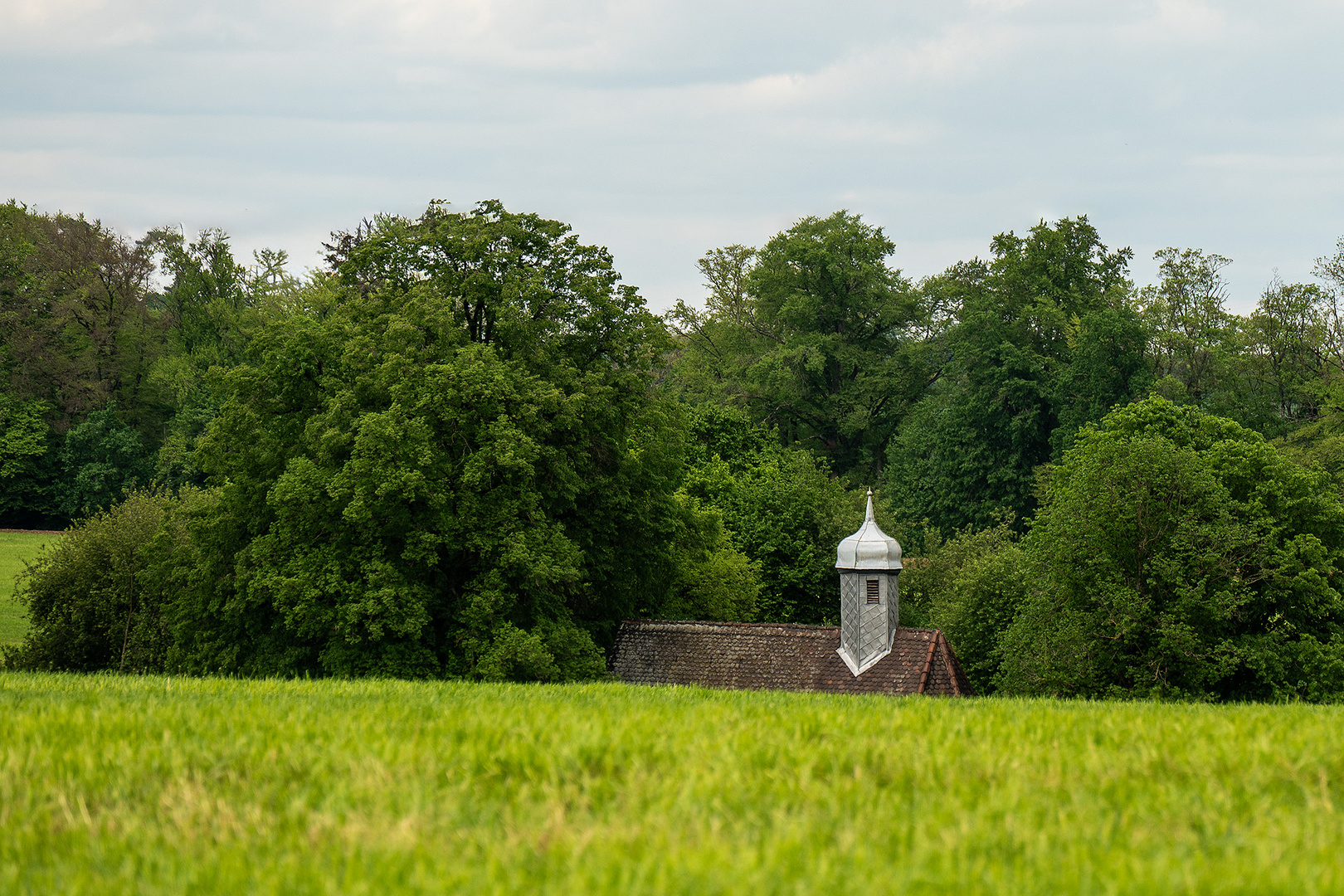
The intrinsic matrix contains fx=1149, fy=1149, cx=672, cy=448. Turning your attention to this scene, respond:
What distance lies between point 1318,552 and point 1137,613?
5.46 m

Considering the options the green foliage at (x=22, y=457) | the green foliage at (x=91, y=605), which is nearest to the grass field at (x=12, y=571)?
the green foliage at (x=91, y=605)

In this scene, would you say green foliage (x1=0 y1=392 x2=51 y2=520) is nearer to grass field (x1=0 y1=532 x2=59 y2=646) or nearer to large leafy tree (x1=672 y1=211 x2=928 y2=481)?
grass field (x1=0 y1=532 x2=59 y2=646)

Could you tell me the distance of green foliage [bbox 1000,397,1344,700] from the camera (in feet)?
89.2

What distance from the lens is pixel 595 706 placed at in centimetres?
898

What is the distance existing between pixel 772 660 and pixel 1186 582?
10.8 meters

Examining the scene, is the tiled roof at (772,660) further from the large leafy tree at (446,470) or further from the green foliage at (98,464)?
the green foliage at (98,464)

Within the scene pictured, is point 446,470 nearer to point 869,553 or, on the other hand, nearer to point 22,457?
point 869,553

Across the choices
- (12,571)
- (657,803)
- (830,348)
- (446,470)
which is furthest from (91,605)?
(830,348)

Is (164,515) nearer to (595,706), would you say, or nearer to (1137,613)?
(1137,613)

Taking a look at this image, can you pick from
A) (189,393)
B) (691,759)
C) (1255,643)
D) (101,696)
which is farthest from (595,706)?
(189,393)

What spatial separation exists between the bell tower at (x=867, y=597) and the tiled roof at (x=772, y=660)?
36 centimetres

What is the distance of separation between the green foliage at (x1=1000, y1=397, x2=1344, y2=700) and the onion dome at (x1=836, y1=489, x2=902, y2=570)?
4.45 metres

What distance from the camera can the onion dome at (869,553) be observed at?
33969mm

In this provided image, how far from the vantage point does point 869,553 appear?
34.1m
